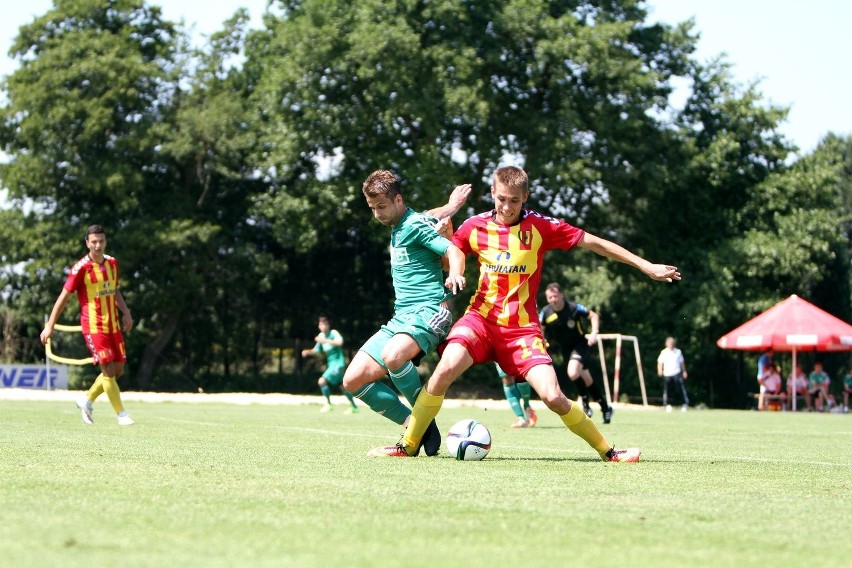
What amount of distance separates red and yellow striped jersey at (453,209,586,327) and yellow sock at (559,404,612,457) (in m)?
0.69

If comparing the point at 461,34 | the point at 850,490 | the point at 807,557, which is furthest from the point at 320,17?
the point at 807,557

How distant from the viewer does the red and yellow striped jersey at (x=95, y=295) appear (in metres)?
14.6

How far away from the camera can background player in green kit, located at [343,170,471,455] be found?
9.45m

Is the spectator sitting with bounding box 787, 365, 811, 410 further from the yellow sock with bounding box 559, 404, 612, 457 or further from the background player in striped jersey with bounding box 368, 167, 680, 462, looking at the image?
the background player in striped jersey with bounding box 368, 167, 680, 462

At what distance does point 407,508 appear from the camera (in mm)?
6012

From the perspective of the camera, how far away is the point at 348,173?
40969 mm

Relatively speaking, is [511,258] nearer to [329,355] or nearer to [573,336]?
[573,336]

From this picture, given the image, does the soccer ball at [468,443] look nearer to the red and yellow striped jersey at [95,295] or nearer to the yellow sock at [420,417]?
the yellow sock at [420,417]

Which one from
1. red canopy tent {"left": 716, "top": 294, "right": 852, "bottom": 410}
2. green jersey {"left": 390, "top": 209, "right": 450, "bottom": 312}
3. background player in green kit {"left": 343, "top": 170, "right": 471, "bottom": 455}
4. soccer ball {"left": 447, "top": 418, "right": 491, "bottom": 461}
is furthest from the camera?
red canopy tent {"left": 716, "top": 294, "right": 852, "bottom": 410}

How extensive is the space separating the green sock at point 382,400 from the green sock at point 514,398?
7.13 m

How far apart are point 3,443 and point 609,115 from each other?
1188 inches

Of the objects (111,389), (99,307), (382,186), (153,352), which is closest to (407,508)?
(382,186)

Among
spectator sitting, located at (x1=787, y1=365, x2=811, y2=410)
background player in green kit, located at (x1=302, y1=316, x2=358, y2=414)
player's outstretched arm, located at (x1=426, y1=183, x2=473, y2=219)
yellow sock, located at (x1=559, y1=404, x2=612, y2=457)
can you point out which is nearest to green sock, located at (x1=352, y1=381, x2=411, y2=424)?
player's outstretched arm, located at (x1=426, y1=183, x2=473, y2=219)

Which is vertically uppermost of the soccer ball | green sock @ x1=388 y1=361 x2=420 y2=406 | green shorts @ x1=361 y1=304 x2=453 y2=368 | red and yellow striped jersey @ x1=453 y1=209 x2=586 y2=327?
red and yellow striped jersey @ x1=453 y1=209 x2=586 y2=327
